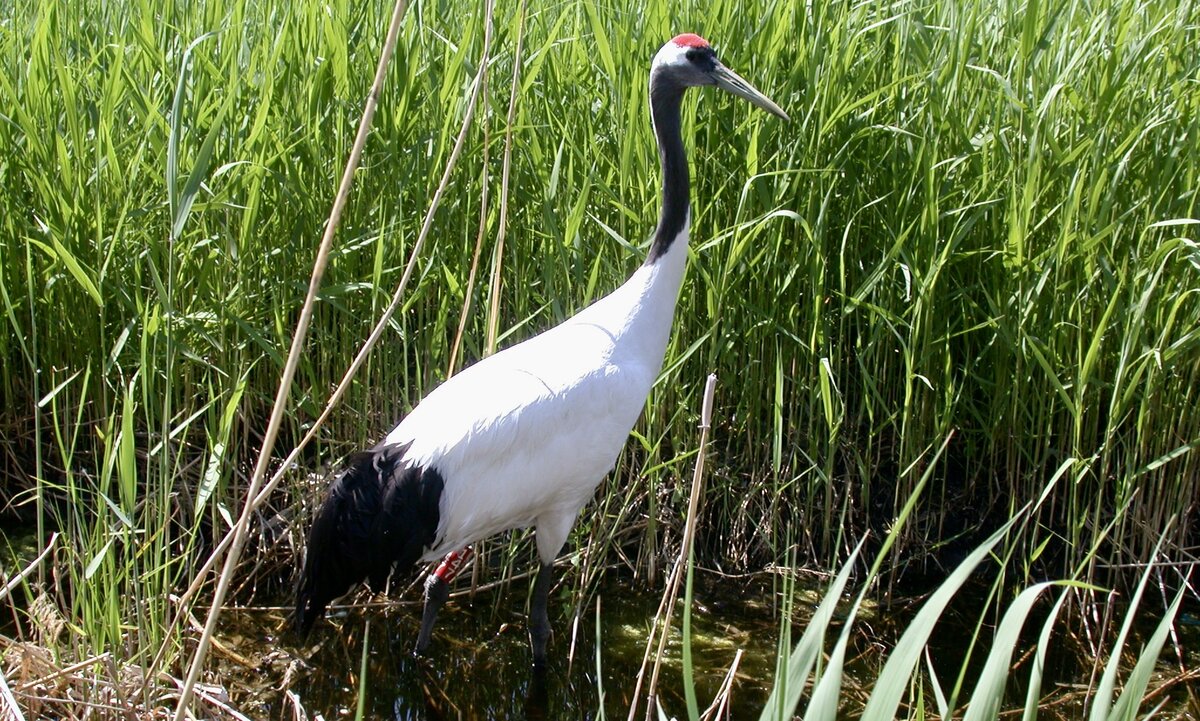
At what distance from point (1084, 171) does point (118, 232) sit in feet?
7.46

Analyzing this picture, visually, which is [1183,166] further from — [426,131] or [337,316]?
[337,316]

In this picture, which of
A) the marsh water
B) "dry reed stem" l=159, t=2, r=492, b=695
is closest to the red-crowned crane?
the marsh water

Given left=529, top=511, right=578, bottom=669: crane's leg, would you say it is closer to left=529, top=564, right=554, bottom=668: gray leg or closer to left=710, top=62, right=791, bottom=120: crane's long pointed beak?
left=529, top=564, right=554, bottom=668: gray leg

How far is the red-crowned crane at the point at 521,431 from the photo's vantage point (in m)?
2.86

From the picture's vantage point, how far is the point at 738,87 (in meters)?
2.99

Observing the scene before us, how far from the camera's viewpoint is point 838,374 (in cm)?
344

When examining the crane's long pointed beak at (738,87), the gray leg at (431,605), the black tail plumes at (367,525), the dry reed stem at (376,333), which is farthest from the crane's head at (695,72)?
the gray leg at (431,605)

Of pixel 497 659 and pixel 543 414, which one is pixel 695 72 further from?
pixel 497 659

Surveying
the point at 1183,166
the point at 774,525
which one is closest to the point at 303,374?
the point at 774,525

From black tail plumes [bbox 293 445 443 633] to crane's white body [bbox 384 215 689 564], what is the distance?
4 centimetres

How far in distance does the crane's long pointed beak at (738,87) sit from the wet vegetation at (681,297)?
6.4 inches

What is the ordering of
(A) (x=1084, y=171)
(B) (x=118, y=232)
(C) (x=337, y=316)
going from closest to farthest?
(B) (x=118, y=232) < (A) (x=1084, y=171) < (C) (x=337, y=316)

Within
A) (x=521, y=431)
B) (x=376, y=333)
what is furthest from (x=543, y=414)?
(x=376, y=333)

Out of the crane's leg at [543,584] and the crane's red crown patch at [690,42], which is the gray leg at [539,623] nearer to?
the crane's leg at [543,584]
